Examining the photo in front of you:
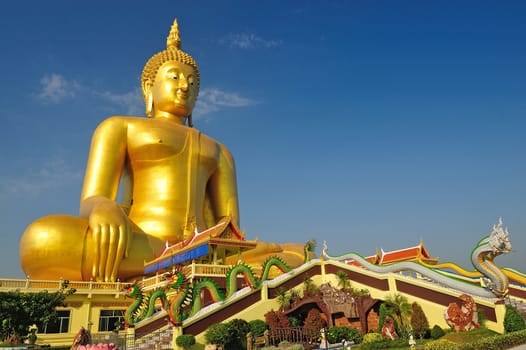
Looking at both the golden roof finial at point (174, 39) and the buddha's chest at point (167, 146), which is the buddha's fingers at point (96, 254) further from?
the golden roof finial at point (174, 39)

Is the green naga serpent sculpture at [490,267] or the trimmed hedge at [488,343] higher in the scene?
the green naga serpent sculpture at [490,267]

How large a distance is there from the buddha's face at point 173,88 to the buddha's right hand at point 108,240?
9.11 metres

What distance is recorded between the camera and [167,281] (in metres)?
18.3

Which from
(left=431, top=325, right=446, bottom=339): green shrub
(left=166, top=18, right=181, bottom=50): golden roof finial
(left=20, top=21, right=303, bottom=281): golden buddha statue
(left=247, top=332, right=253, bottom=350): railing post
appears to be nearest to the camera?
(left=247, top=332, right=253, bottom=350): railing post

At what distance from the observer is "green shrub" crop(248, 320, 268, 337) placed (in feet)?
47.1

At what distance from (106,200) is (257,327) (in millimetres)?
11477

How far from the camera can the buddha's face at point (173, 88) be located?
2797 centimetres

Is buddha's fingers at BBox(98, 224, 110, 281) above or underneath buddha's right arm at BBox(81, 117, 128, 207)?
underneath

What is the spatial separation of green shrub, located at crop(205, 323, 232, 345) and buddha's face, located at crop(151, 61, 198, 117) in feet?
57.6

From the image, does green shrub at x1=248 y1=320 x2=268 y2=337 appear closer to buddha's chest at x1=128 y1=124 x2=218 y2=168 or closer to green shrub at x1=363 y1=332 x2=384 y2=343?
green shrub at x1=363 y1=332 x2=384 y2=343

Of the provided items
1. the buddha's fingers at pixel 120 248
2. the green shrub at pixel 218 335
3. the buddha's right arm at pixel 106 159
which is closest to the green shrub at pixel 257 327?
the green shrub at pixel 218 335

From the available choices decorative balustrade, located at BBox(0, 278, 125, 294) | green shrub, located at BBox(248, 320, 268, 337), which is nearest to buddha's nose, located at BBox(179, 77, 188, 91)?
decorative balustrade, located at BBox(0, 278, 125, 294)

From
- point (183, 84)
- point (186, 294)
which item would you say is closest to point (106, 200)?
point (183, 84)

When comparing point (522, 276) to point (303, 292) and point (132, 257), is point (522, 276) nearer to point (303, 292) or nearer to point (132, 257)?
point (303, 292)
